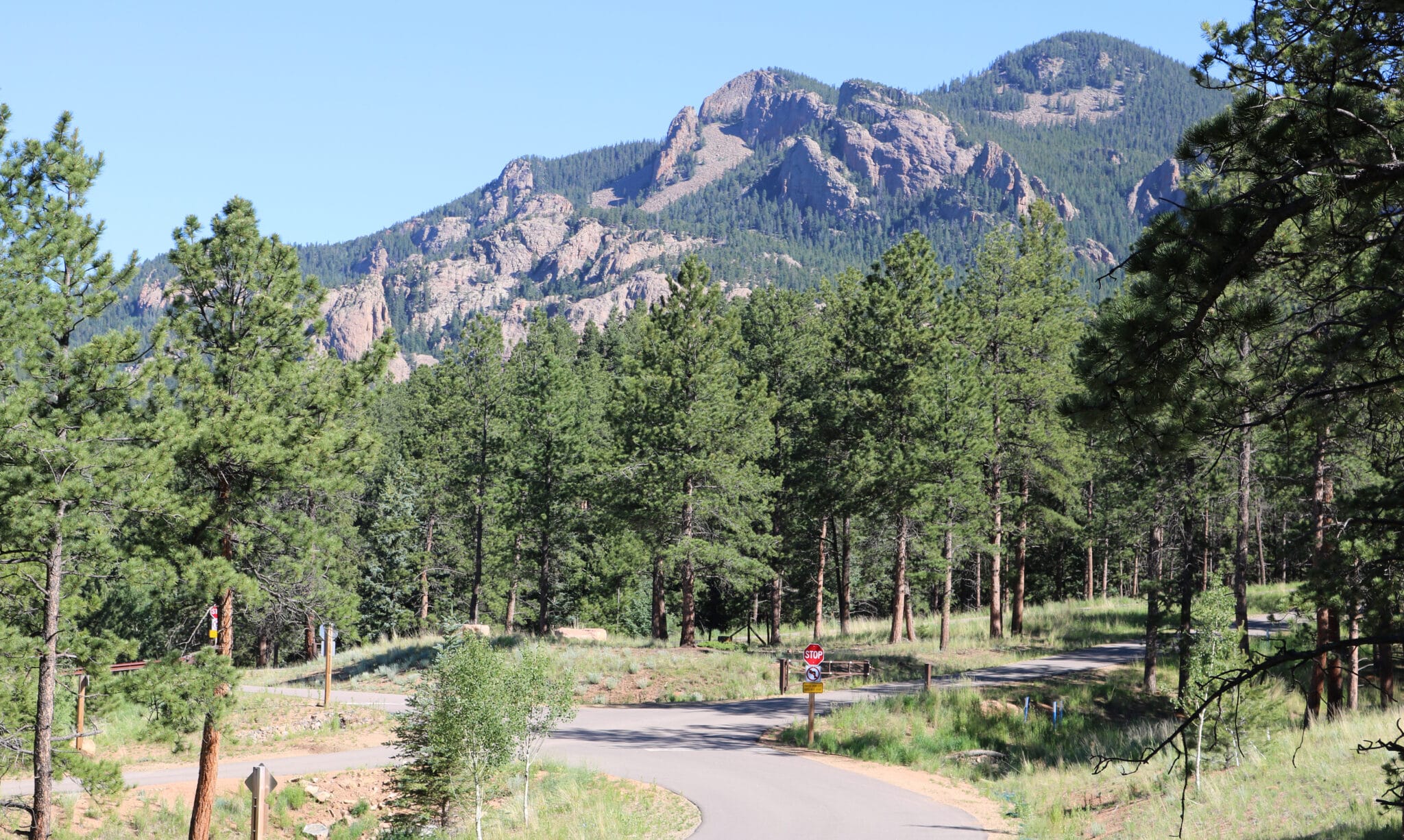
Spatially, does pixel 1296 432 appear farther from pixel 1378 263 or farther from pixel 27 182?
pixel 27 182

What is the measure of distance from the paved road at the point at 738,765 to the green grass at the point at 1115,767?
58.8 inches

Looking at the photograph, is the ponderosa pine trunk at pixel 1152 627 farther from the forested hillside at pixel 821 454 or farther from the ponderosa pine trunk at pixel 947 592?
the ponderosa pine trunk at pixel 947 592

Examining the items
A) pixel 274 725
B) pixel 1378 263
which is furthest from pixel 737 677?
pixel 1378 263

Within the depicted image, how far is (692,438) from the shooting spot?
32.4m

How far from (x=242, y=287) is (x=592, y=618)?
134 feet

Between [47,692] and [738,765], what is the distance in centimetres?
1154

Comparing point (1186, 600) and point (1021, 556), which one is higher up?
point (1021, 556)

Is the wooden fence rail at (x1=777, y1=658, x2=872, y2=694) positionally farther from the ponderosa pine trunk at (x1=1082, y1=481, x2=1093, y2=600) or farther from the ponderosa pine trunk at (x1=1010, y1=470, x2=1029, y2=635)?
the ponderosa pine trunk at (x1=1082, y1=481, x2=1093, y2=600)

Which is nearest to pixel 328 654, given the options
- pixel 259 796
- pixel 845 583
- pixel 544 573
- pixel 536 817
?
pixel 536 817

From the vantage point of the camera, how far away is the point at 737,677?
2969 cm

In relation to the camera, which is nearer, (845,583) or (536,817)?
(536,817)

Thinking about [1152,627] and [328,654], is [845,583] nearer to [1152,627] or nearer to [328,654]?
Result: [1152,627]

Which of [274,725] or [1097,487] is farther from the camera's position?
[1097,487]

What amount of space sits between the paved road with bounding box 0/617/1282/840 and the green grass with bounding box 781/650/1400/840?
4.90 ft
